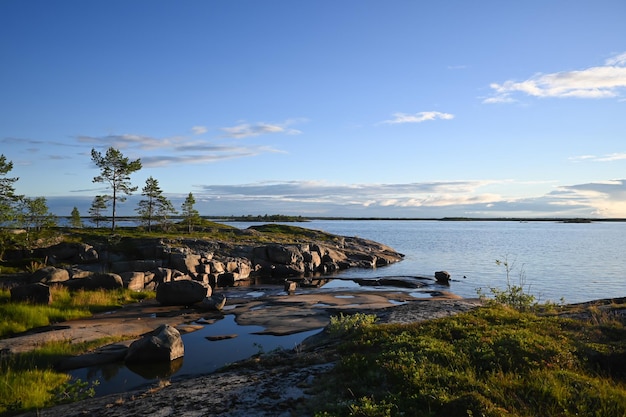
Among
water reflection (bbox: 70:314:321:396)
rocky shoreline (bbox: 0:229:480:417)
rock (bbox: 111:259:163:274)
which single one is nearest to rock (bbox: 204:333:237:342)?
water reflection (bbox: 70:314:321:396)

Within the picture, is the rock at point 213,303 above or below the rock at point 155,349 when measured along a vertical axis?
below

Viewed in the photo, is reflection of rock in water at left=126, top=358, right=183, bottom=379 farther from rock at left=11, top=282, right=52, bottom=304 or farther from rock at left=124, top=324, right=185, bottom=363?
rock at left=11, top=282, right=52, bottom=304

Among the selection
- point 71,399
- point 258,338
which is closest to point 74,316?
point 258,338

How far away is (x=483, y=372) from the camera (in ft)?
32.8

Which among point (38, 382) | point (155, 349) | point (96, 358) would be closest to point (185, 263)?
point (96, 358)

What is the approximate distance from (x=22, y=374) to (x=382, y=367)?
12.8m

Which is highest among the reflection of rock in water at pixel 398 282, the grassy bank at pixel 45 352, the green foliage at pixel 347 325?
the green foliage at pixel 347 325

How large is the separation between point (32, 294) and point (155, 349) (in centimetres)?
1440

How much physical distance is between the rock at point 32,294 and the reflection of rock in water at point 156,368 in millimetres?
13079

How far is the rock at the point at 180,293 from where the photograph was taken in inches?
1232

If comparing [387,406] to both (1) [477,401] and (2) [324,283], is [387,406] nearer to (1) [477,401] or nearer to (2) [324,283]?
(1) [477,401]

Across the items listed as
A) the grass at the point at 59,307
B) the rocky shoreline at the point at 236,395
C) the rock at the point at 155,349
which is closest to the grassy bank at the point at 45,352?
the grass at the point at 59,307

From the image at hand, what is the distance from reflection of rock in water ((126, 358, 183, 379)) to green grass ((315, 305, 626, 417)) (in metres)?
8.10

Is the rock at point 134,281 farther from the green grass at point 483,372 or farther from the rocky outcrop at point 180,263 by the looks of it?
the green grass at point 483,372
